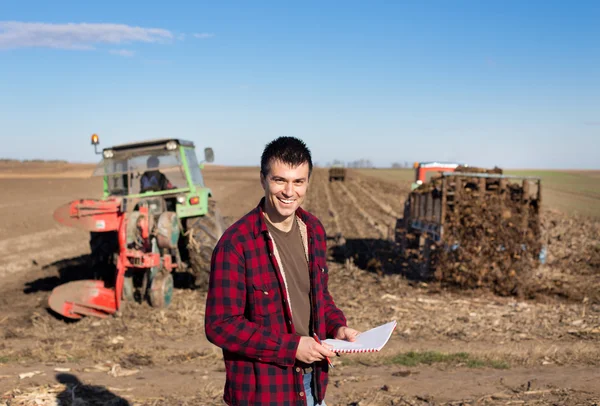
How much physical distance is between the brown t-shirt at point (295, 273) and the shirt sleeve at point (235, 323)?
180 millimetres

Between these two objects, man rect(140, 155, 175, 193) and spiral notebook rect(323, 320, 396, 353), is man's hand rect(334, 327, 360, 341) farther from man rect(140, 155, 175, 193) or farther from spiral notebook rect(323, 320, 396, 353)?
man rect(140, 155, 175, 193)

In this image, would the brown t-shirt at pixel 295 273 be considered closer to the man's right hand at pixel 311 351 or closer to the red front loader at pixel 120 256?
the man's right hand at pixel 311 351

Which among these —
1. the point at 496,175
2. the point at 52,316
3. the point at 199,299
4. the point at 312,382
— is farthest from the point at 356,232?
the point at 312,382

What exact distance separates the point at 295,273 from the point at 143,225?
552 cm

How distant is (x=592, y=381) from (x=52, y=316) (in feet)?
20.7

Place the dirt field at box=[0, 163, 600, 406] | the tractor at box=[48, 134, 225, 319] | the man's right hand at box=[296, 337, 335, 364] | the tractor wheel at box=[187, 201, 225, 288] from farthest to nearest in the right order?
the tractor wheel at box=[187, 201, 225, 288] → the tractor at box=[48, 134, 225, 319] → the dirt field at box=[0, 163, 600, 406] → the man's right hand at box=[296, 337, 335, 364]

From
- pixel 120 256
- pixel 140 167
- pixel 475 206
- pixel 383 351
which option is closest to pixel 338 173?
pixel 475 206

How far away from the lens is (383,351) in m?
6.43

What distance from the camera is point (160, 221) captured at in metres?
7.83

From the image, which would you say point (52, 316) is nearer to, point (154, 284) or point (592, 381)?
point (154, 284)

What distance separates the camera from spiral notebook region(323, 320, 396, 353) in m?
2.32

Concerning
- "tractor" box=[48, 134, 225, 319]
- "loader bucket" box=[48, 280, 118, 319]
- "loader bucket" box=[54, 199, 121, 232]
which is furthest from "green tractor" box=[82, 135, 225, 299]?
"loader bucket" box=[54, 199, 121, 232]

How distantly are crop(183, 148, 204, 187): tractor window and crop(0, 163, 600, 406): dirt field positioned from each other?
5.77 ft

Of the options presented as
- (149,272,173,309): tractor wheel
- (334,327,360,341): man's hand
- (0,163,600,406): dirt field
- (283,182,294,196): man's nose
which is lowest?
(0,163,600,406): dirt field
